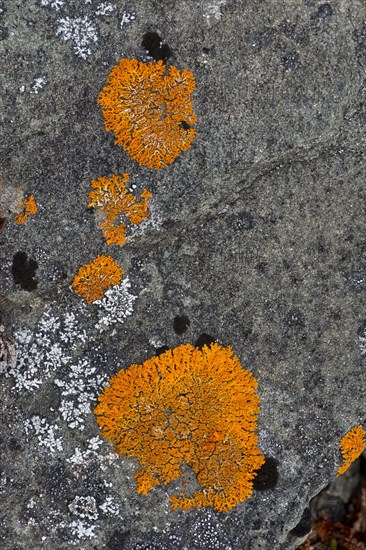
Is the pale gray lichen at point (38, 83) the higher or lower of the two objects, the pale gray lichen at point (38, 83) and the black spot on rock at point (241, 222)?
the higher

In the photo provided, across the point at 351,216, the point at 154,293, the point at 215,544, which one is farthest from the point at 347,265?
the point at 215,544

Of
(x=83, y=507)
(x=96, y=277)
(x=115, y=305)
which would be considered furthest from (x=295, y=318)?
(x=83, y=507)

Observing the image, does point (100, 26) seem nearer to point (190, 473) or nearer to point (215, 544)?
point (190, 473)

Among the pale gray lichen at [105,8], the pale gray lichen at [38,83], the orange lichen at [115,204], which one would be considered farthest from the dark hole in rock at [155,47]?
the orange lichen at [115,204]

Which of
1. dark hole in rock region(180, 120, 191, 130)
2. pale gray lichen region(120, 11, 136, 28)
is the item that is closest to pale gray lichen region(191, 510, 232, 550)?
dark hole in rock region(180, 120, 191, 130)

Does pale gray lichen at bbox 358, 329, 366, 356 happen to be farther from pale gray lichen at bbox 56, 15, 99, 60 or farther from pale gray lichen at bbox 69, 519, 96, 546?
pale gray lichen at bbox 56, 15, 99, 60

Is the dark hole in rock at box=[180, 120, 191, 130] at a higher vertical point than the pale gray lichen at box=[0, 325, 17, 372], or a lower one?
higher

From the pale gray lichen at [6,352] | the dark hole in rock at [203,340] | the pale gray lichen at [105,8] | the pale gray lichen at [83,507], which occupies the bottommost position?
the pale gray lichen at [83,507]

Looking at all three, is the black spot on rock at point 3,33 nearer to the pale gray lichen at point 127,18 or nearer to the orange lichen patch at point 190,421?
the pale gray lichen at point 127,18
